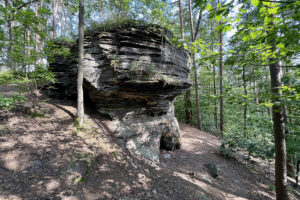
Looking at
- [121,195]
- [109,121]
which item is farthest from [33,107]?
[121,195]

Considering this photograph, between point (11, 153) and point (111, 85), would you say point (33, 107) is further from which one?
point (111, 85)

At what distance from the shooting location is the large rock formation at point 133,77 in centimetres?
569

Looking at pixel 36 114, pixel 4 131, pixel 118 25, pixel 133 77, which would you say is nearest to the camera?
pixel 4 131

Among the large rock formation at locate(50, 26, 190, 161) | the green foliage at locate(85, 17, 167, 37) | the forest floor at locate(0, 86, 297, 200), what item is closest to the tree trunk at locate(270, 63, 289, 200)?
the forest floor at locate(0, 86, 297, 200)

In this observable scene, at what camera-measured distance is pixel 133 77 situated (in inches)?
220

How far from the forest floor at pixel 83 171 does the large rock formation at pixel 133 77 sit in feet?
3.21

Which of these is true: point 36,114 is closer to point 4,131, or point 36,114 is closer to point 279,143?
point 4,131

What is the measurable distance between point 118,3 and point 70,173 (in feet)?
28.7

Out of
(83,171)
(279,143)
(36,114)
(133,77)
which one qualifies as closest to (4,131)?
(36,114)

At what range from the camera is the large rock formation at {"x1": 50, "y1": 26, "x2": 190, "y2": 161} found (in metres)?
5.69

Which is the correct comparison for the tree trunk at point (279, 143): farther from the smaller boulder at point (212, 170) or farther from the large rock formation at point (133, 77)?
the large rock formation at point (133, 77)

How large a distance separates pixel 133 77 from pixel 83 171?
396cm

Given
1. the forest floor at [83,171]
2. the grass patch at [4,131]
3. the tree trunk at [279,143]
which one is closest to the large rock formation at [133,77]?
the forest floor at [83,171]

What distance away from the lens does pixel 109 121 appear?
6238 mm
